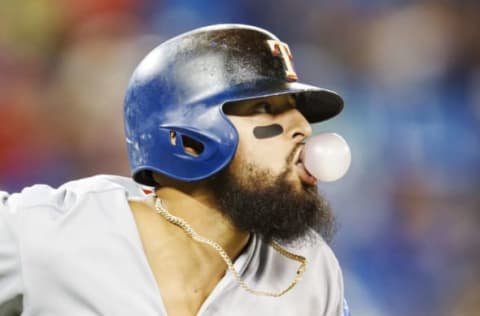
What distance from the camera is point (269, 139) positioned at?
61.2 inches

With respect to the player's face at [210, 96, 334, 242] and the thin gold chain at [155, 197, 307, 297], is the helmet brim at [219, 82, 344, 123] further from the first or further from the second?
the thin gold chain at [155, 197, 307, 297]

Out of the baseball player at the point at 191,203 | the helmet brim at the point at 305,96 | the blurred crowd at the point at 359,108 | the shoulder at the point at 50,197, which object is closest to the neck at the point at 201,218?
the baseball player at the point at 191,203

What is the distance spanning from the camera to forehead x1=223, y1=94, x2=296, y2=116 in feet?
5.18

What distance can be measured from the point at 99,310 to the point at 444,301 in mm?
1744

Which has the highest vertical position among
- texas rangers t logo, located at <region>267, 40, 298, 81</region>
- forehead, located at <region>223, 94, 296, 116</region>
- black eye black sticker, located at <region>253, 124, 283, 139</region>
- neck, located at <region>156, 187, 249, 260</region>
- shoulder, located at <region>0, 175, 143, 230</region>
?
texas rangers t logo, located at <region>267, 40, 298, 81</region>

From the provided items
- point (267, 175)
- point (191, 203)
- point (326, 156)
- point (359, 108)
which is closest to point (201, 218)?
point (191, 203)

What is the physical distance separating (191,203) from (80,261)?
0.26 meters

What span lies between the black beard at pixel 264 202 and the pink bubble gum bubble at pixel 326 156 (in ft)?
0.17

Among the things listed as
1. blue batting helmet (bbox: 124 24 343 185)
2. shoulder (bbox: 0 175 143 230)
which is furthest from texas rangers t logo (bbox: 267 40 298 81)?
shoulder (bbox: 0 175 143 230)

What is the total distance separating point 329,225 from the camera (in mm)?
1677

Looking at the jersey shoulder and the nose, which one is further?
the nose

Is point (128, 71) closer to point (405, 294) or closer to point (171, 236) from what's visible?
point (405, 294)

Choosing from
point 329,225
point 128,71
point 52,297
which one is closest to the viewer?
point 52,297

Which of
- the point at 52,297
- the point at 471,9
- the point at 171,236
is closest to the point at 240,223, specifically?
the point at 171,236
